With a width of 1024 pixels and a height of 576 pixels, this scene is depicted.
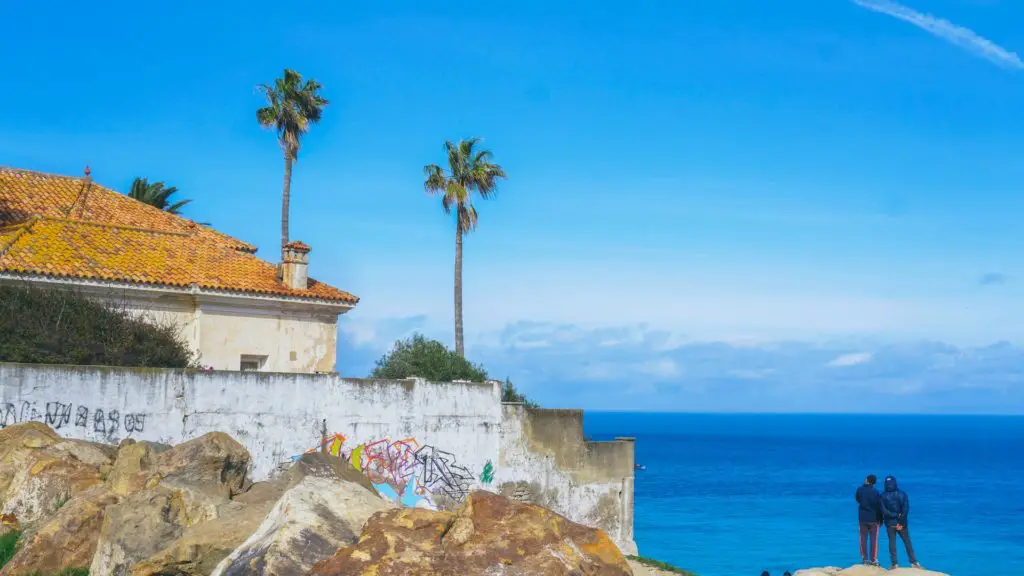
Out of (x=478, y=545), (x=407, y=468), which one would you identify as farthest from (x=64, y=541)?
(x=407, y=468)

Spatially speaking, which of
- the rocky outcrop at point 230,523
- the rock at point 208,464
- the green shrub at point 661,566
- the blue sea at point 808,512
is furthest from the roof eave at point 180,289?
the blue sea at point 808,512

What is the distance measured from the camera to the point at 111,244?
27.4 metres

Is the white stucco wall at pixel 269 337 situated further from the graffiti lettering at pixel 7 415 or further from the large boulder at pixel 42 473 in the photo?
the large boulder at pixel 42 473

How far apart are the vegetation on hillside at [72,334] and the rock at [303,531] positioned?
10975mm

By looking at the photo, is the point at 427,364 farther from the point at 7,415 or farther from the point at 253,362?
the point at 7,415

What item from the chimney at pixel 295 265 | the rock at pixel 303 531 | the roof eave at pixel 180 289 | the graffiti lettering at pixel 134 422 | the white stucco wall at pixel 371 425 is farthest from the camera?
the chimney at pixel 295 265

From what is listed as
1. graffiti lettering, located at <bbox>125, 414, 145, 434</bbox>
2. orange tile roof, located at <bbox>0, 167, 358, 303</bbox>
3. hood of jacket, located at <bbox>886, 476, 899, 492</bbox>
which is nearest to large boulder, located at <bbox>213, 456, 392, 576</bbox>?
graffiti lettering, located at <bbox>125, 414, 145, 434</bbox>

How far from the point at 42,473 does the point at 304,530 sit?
704 centimetres

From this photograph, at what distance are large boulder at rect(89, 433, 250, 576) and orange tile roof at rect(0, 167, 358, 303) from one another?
32.2ft

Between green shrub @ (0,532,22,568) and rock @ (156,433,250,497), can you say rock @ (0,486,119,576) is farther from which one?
rock @ (156,433,250,497)

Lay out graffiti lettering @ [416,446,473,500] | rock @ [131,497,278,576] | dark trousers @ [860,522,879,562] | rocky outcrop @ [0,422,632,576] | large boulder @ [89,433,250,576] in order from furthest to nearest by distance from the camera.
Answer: graffiti lettering @ [416,446,473,500] < dark trousers @ [860,522,879,562] < large boulder @ [89,433,250,576] < rock @ [131,497,278,576] < rocky outcrop @ [0,422,632,576]

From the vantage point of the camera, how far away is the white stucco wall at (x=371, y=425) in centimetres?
1881

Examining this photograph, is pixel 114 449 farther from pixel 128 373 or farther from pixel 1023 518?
pixel 1023 518

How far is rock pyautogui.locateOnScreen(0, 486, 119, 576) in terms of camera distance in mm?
12953
